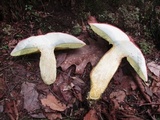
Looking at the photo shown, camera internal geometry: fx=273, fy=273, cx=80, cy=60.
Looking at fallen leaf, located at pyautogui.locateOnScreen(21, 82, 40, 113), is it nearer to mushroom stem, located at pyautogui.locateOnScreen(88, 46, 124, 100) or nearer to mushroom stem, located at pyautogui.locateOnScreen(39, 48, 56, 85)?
mushroom stem, located at pyautogui.locateOnScreen(39, 48, 56, 85)

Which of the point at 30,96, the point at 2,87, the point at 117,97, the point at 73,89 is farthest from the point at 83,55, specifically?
the point at 2,87

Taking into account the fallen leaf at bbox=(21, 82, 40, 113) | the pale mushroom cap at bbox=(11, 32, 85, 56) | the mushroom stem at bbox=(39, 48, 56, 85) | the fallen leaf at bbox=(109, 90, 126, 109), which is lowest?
the fallen leaf at bbox=(109, 90, 126, 109)

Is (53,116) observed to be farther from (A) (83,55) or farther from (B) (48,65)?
(A) (83,55)

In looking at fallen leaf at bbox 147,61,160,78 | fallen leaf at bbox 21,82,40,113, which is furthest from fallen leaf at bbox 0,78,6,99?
fallen leaf at bbox 147,61,160,78

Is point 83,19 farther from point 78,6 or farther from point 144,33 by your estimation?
point 144,33

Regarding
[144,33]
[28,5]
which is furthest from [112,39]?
[28,5]
